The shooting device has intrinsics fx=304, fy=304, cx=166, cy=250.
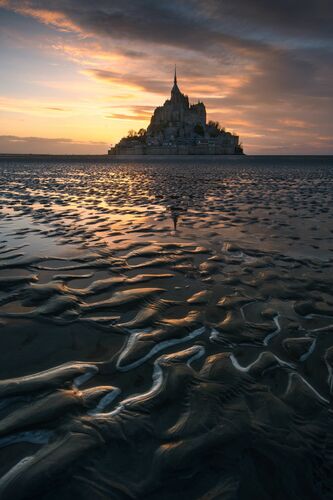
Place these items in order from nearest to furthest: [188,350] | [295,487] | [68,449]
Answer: [295,487] → [68,449] → [188,350]

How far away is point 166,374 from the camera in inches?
124

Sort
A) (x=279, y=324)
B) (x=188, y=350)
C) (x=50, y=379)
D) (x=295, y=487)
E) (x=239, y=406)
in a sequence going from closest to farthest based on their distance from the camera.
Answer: (x=295, y=487) < (x=239, y=406) < (x=50, y=379) < (x=188, y=350) < (x=279, y=324)

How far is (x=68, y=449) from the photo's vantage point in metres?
2.24

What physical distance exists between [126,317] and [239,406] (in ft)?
6.73

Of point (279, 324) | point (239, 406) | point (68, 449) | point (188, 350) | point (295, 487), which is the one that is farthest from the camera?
point (279, 324)

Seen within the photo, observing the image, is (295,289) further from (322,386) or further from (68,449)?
(68,449)

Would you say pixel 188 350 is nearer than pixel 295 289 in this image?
Yes

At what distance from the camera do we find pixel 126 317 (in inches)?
170

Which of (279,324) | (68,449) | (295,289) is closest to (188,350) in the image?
(279,324)

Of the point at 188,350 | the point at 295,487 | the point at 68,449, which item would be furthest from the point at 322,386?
the point at 68,449

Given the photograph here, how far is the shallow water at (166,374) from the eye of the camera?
2129 mm

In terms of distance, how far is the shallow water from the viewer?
2.13 metres

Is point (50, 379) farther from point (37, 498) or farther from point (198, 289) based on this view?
point (198, 289)

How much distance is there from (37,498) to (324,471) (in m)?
1.96
